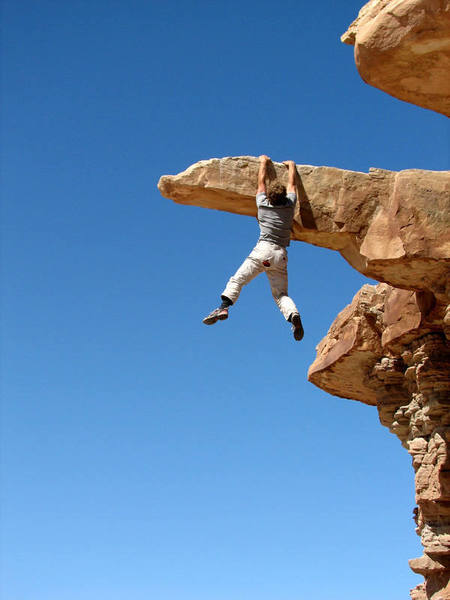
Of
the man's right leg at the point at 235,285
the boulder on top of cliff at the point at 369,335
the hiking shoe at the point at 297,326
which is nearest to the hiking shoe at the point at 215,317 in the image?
the man's right leg at the point at 235,285

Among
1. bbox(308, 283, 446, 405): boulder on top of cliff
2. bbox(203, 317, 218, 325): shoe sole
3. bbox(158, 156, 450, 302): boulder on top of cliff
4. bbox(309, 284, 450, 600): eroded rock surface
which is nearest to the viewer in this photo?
bbox(203, 317, 218, 325): shoe sole

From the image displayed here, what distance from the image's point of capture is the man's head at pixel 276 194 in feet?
31.8

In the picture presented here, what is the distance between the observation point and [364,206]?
10141mm

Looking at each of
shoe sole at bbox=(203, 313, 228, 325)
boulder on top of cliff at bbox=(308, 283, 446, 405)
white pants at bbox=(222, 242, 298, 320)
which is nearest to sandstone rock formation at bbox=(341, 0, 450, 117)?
white pants at bbox=(222, 242, 298, 320)

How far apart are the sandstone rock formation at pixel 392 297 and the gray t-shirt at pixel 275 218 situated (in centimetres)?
20

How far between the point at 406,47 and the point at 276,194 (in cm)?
212

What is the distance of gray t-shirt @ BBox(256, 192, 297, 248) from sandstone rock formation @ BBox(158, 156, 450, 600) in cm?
20

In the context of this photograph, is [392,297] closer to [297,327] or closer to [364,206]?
[364,206]

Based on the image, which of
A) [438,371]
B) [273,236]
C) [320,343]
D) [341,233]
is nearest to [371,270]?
[341,233]

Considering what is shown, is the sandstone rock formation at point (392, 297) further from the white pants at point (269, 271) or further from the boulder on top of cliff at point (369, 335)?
the white pants at point (269, 271)

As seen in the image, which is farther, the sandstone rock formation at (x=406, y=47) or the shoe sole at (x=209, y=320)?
the shoe sole at (x=209, y=320)

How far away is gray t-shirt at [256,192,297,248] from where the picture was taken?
384 inches

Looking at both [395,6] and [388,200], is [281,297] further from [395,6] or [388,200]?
[395,6]

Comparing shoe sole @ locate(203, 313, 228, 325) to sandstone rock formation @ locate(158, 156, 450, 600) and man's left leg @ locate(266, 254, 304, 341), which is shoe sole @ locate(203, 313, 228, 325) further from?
sandstone rock formation @ locate(158, 156, 450, 600)
